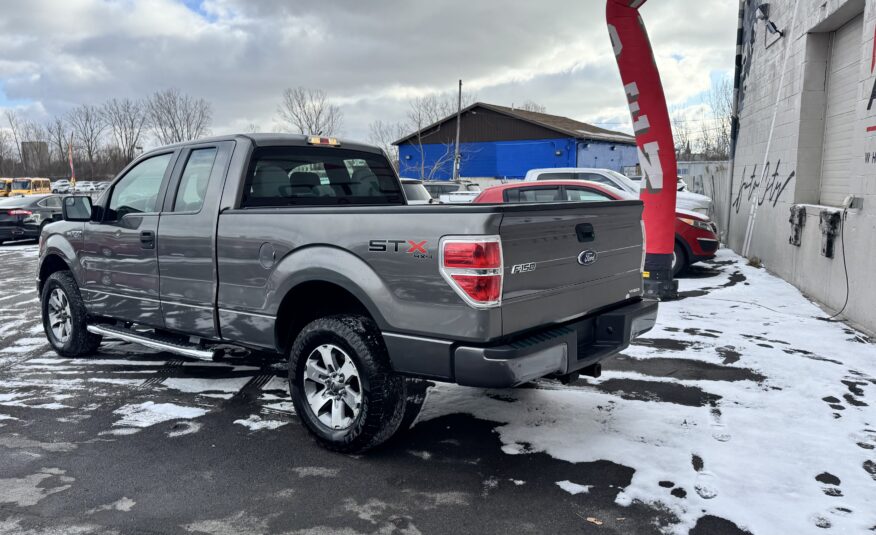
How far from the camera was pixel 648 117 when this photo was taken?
8320 millimetres

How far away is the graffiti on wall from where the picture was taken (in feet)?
35.7

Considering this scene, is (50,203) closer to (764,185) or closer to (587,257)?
(764,185)

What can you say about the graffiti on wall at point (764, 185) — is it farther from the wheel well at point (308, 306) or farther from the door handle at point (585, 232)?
the wheel well at point (308, 306)

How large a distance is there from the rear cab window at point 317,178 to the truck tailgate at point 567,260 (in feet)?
6.75

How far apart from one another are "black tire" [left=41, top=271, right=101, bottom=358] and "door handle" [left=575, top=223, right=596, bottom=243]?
467cm

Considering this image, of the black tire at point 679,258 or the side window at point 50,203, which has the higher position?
the side window at point 50,203

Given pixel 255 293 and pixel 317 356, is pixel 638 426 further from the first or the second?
pixel 255 293

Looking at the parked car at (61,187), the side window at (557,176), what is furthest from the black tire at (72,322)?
the parked car at (61,187)

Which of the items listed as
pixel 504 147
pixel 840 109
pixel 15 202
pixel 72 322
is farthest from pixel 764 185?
pixel 504 147

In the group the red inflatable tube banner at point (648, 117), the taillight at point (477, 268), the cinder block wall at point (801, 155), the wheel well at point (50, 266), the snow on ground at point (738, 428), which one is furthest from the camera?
the red inflatable tube banner at point (648, 117)

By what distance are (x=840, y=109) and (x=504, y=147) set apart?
33.9 m

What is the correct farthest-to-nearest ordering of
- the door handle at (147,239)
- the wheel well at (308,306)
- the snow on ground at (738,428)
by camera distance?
the door handle at (147,239)
the wheel well at (308,306)
the snow on ground at (738,428)

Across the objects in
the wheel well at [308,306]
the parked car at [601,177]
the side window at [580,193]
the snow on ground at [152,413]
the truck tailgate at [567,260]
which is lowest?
the snow on ground at [152,413]

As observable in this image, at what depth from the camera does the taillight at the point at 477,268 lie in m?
3.19
